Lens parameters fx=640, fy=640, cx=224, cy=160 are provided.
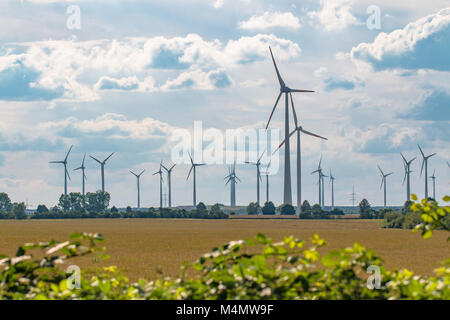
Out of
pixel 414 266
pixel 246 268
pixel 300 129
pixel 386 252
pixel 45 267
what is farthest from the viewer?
pixel 300 129

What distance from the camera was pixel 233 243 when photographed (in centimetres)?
843

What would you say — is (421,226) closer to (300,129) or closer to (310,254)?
(310,254)

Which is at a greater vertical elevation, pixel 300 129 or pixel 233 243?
pixel 300 129

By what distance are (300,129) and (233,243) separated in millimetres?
182712

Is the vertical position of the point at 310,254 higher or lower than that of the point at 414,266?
higher

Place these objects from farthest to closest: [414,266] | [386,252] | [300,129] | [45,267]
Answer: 1. [300,129]
2. [386,252]
3. [414,266]
4. [45,267]
